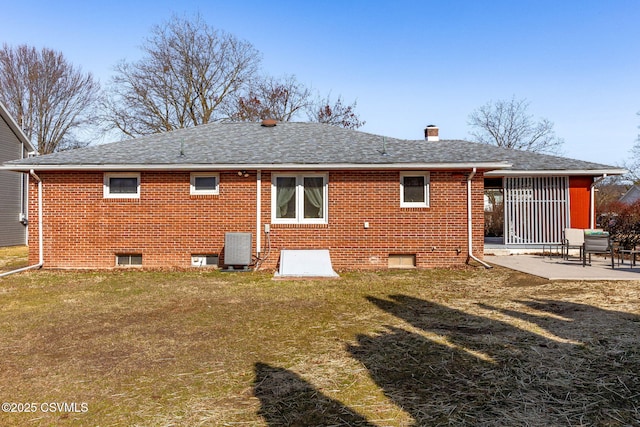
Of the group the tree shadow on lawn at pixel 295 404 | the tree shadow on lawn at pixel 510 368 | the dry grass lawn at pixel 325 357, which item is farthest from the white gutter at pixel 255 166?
the tree shadow on lawn at pixel 295 404

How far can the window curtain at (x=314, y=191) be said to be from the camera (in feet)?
37.0

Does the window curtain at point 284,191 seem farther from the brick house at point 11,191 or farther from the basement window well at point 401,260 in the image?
the brick house at point 11,191

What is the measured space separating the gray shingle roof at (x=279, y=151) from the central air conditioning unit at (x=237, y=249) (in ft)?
6.57

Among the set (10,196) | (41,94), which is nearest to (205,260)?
(10,196)

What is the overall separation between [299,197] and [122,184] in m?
5.05

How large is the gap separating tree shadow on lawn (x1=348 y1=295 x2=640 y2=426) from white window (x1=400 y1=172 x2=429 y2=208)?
5581 millimetres

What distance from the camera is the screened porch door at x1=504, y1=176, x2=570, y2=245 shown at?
14.3 meters

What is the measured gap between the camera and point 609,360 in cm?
411

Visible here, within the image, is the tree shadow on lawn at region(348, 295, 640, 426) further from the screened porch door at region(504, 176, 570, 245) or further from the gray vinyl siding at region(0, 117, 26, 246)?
the gray vinyl siding at region(0, 117, 26, 246)

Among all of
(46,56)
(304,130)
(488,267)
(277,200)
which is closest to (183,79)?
(46,56)

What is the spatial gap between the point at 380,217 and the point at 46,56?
3410cm

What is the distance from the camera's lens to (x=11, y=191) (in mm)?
20141

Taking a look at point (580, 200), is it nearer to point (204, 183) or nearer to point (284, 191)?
point (284, 191)

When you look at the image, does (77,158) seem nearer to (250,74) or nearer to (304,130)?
(304,130)
